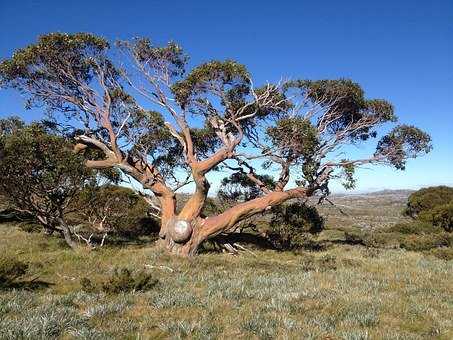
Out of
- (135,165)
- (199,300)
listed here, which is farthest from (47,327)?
(135,165)

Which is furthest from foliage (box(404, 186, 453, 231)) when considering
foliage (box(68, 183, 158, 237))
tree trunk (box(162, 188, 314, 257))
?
foliage (box(68, 183, 158, 237))

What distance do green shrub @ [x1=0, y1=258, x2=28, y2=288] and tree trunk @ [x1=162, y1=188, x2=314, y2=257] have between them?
22.3ft

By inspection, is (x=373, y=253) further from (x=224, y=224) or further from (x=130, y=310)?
(x=130, y=310)

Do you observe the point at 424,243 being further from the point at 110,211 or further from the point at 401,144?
the point at 110,211

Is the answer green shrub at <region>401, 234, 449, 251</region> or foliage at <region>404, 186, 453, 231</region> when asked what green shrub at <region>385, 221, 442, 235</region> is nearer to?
foliage at <region>404, 186, 453, 231</region>

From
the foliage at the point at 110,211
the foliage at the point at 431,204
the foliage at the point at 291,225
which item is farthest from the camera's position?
the foliage at the point at 431,204

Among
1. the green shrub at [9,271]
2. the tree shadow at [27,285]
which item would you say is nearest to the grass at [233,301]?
the tree shadow at [27,285]

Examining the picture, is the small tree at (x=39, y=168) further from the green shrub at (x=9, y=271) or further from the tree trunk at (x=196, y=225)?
the green shrub at (x=9, y=271)

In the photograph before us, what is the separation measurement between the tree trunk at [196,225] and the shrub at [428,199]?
91.0 feet

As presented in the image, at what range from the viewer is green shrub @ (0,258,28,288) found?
1110 centimetres

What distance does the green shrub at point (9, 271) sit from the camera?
1110 cm

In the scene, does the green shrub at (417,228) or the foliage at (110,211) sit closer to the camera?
the foliage at (110,211)

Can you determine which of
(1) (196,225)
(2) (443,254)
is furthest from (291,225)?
(2) (443,254)

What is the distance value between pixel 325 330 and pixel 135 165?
44.2 ft
